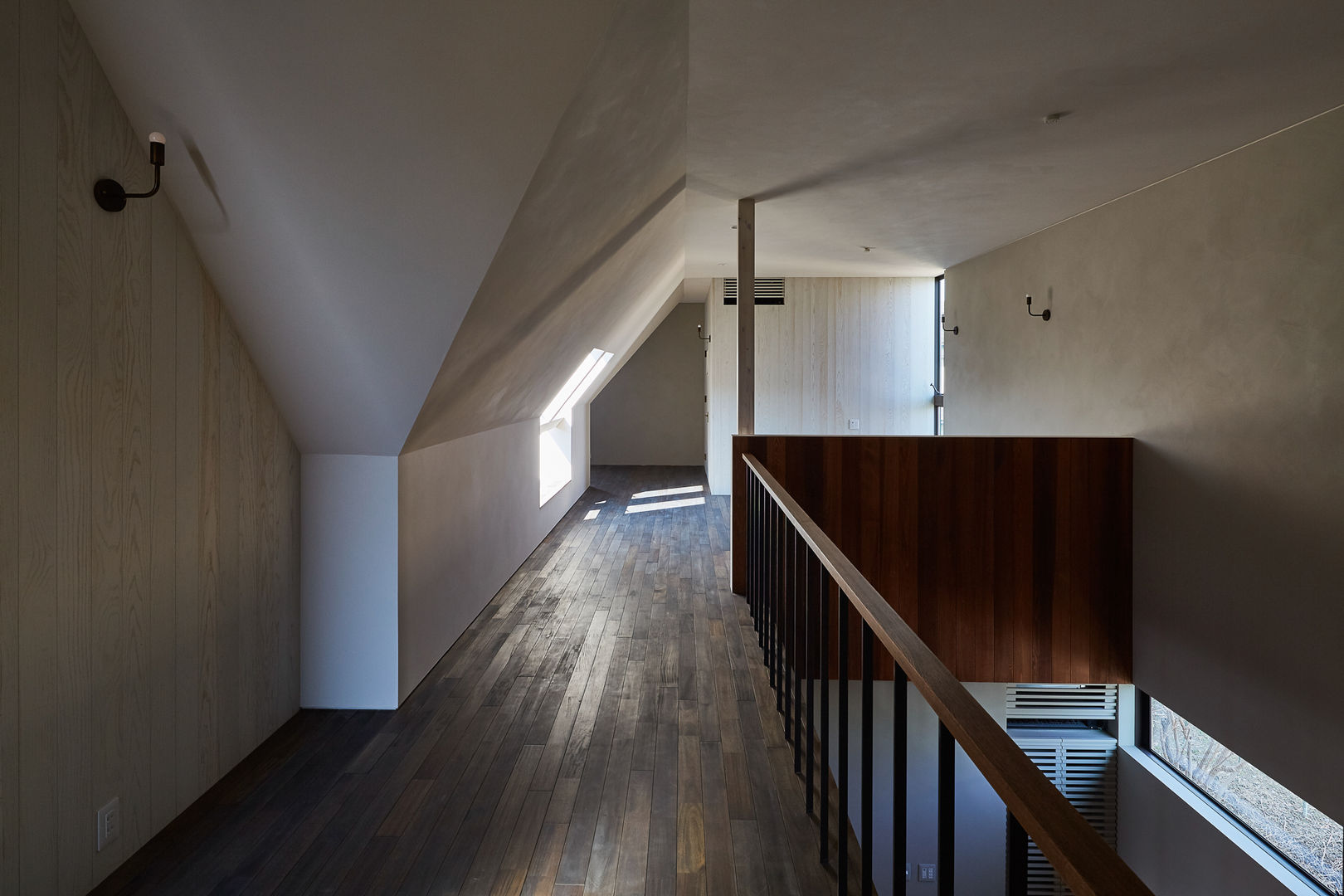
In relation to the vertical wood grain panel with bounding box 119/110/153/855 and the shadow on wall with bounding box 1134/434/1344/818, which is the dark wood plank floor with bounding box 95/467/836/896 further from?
the shadow on wall with bounding box 1134/434/1344/818

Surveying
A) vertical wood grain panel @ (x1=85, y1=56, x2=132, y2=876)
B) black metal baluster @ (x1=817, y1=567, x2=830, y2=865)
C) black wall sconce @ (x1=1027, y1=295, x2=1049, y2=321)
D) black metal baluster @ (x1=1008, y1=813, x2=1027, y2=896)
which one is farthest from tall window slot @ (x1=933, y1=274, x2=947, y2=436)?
black metal baluster @ (x1=1008, y1=813, x2=1027, y2=896)

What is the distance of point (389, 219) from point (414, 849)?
1.73m

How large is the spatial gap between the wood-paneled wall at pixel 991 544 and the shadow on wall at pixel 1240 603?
0.17 metres

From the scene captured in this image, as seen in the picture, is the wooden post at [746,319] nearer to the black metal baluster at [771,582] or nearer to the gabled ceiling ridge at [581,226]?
the gabled ceiling ridge at [581,226]

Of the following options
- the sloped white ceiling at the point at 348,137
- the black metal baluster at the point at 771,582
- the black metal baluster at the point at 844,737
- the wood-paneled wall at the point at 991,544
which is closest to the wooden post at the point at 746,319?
the wood-paneled wall at the point at 991,544

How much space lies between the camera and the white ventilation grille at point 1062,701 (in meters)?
5.04

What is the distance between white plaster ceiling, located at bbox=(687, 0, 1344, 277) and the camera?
7.98 feet

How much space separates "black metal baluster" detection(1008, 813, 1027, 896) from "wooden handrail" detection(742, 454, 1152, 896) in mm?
22

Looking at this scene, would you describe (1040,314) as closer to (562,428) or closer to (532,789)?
(532,789)

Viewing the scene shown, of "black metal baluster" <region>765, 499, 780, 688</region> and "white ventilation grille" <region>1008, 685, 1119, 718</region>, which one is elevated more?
"black metal baluster" <region>765, 499, 780, 688</region>

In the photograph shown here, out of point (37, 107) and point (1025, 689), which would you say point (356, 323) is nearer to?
point (37, 107)

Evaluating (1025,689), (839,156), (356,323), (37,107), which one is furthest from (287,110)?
(1025,689)

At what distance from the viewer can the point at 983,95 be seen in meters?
3.04

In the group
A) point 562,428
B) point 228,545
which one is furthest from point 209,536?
point 562,428
